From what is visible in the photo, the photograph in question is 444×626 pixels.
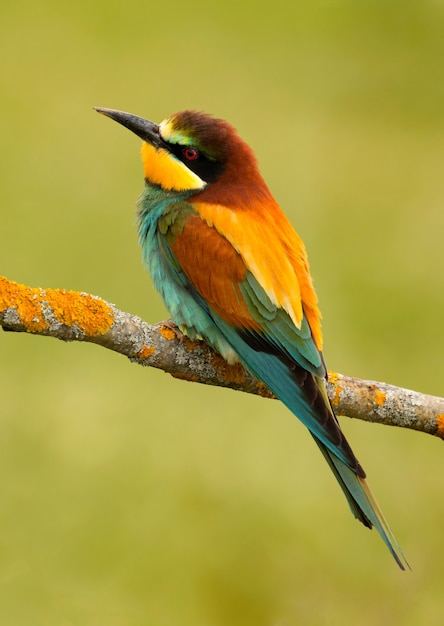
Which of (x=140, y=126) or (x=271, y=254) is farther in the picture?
(x=140, y=126)

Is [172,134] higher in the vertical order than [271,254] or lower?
higher

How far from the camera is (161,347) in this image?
207cm

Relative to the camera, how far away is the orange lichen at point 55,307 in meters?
1.77

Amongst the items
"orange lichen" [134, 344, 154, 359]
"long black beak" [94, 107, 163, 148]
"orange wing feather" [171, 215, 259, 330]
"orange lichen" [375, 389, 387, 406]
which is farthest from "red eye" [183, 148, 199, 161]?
"orange lichen" [375, 389, 387, 406]

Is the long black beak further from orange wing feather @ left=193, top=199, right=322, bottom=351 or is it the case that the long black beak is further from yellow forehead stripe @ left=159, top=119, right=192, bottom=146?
orange wing feather @ left=193, top=199, right=322, bottom=351

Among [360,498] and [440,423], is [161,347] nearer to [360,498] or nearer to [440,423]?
[360,498]

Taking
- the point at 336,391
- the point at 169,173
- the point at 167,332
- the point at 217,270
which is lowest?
the point at 336,391

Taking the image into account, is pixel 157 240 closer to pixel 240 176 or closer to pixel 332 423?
pixel 240 176

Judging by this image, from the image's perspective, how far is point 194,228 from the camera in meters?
2.31

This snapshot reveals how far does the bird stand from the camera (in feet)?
6.95

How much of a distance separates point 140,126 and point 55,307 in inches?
35.2

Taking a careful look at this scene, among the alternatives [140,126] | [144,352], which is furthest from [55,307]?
[140,126]

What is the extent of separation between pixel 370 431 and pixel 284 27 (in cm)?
236

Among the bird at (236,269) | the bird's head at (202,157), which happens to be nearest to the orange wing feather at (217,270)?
the bird at (236,269)
